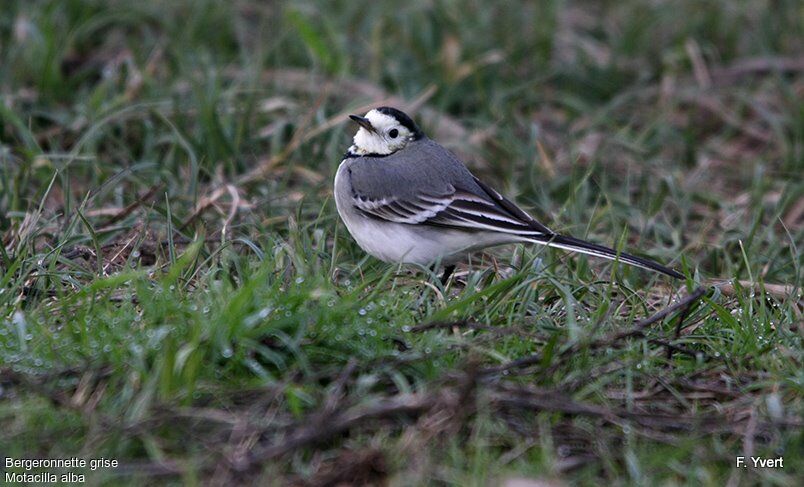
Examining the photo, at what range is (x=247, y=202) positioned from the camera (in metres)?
6.78

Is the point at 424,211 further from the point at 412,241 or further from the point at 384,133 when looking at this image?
the point at 384,133

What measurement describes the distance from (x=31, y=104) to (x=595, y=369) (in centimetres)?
513

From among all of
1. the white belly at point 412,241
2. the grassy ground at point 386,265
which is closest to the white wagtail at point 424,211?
the white belly at point 412,241

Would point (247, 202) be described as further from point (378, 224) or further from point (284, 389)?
point (284, 389)

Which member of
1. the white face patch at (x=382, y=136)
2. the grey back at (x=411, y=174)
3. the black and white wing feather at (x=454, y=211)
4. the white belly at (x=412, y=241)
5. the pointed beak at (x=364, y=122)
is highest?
the pointed beak at (x=364, y=122)

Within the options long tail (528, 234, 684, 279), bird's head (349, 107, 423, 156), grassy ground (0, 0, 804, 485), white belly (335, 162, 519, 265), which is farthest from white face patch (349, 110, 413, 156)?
long tail (528, 234, 684, 279)

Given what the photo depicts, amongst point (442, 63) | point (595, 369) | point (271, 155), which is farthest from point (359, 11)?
point (595, 369)

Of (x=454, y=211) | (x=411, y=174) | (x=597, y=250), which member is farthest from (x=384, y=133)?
(x=597, y=250)

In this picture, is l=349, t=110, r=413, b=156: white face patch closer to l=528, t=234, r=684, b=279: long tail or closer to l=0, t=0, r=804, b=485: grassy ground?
l=0, t=0, r=804, b=485: grassy ground

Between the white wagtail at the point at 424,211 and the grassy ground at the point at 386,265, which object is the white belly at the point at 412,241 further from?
the grassy ground at the point at 386,265

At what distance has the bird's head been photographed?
6320 mm

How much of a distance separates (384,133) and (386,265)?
2.71 ft

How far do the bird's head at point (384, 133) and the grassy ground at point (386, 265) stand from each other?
0.44 metres

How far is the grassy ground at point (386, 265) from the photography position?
4.07m
